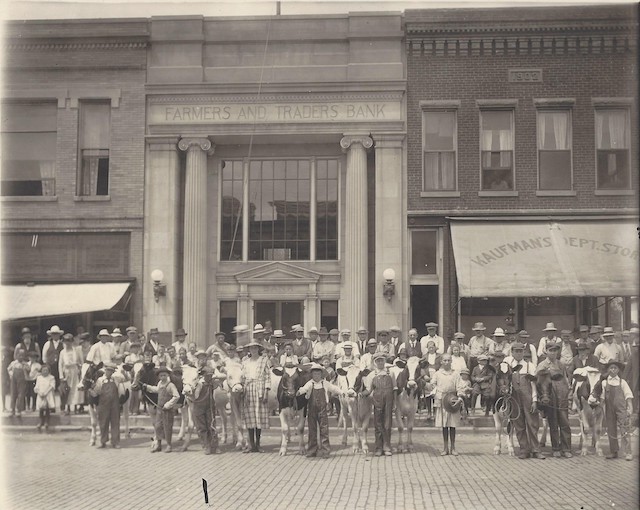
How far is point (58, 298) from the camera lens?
67.8ft

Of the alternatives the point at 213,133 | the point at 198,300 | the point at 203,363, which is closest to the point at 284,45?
the point at 213,133

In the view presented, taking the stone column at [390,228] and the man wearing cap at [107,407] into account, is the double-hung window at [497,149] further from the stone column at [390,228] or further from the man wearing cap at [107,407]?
the man wearing cap at [107,407]

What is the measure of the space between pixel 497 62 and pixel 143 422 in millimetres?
14042

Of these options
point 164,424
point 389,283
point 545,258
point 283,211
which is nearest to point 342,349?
point 164,424

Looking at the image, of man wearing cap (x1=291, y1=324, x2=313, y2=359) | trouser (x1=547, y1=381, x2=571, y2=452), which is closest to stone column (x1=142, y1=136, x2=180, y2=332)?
man wearing cap (x1=291, y1=324, x2=313, y2=359)

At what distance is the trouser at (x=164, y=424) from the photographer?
14.8m

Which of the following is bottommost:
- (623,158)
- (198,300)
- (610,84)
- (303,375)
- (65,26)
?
(303,375)

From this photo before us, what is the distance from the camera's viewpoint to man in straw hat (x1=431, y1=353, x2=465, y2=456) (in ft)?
46.3

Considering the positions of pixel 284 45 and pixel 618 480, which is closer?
pixel 618 480

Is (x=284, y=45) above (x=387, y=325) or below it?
above

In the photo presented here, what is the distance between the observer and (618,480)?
466 inches

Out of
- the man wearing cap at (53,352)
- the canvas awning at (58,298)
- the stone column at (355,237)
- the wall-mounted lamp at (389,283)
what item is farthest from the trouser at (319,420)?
the canvas awning at (58,298)

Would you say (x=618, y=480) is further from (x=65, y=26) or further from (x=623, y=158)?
(x=65, y=26)

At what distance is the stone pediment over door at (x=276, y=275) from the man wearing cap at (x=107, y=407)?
7.49m
